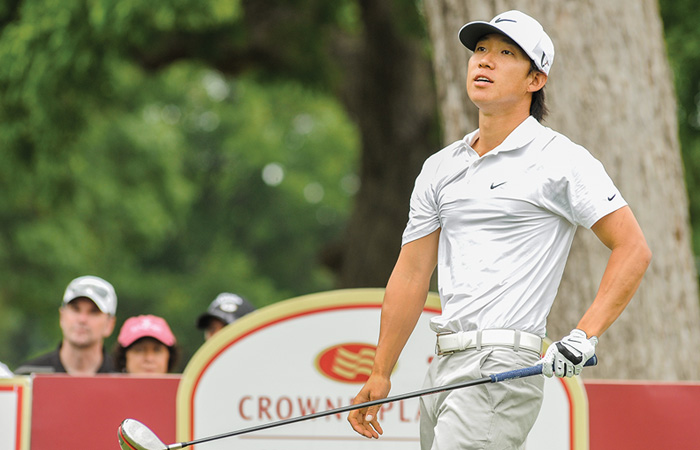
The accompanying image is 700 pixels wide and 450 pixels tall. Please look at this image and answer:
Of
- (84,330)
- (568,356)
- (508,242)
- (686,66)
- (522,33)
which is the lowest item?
(568,356)

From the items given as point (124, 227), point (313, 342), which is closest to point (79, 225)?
point (124, 227)

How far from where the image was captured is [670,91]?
5.79 m

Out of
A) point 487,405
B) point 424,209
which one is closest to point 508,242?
point 424,209

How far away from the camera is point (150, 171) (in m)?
21.0

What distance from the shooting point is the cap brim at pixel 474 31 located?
3051 mm

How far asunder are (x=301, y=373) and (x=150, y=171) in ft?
57.0

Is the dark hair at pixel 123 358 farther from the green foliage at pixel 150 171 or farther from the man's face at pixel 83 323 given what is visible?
the green foliage at pixel 150 171

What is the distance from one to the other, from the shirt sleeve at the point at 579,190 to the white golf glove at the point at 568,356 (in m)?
0.37

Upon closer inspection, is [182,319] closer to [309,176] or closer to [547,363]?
[309,176]

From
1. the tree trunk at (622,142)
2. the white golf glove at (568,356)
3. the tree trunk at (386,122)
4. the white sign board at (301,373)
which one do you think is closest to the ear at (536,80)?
the white golf glove at (568,356)

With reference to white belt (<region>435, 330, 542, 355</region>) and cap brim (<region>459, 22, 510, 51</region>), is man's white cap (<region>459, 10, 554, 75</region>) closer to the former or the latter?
cap brim (<region>459, 22, 510, 51</region>)

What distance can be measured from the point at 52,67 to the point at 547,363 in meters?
6.96

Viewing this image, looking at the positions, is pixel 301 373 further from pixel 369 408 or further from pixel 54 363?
pixel 54 363

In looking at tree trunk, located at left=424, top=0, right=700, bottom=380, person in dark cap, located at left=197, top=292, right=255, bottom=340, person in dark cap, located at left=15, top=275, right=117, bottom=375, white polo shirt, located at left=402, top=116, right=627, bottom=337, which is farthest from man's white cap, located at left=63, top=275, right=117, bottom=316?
white polo shirt, located at left=402, top=116, right=627, bottom=337
